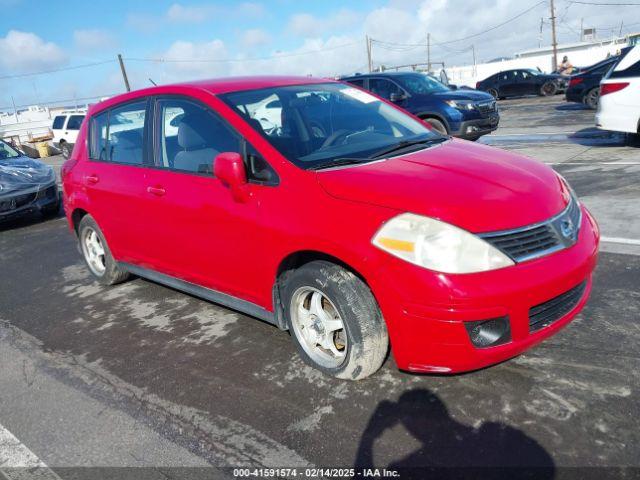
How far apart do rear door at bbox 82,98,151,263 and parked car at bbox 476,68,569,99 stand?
24.5 meters

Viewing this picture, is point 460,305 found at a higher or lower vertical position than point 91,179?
lower

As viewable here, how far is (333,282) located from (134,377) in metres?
1.54

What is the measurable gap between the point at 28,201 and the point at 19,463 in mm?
6932

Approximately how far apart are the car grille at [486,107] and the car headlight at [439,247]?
9142mm

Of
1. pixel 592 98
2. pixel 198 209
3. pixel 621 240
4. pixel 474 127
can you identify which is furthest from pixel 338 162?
pixel 592 98

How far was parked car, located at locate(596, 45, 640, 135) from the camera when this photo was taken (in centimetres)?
862

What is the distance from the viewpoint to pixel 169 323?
4160 mm

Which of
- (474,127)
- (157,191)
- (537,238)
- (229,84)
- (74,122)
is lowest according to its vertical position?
(474,127)

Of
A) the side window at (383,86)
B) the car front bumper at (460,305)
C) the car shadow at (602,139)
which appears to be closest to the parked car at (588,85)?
the car shadow at (602,139)

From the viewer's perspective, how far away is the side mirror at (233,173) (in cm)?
309

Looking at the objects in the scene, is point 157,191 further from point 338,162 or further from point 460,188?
point 460,188

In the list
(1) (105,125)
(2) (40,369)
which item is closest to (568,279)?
(2) (40,369)

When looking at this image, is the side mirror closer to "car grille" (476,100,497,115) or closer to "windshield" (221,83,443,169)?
"windshield" (221,83,443,169)

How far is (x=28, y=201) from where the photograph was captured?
859 centimetres
